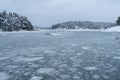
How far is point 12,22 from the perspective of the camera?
76.0m

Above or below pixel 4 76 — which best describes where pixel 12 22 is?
above

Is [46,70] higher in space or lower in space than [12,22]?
lower

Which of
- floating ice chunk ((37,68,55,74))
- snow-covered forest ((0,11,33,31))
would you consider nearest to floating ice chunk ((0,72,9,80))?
floating ice chunk ((37,68,55,74))

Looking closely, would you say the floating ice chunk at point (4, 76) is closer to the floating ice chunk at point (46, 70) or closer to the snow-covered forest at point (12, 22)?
the floating ice chunk at point (46, 70)

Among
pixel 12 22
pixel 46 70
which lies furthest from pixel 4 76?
pixel 12 22

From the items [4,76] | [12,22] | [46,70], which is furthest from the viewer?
[12,22]

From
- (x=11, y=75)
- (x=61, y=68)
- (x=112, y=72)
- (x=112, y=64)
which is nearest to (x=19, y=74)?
(x=11, y=75)

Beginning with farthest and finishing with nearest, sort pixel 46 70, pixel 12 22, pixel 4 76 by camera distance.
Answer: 1. pixel 12 22
2. pixel 46 70
3. pixel 4 76

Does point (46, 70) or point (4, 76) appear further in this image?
point (46, 70)

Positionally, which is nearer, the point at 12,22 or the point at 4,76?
the point at 4,76

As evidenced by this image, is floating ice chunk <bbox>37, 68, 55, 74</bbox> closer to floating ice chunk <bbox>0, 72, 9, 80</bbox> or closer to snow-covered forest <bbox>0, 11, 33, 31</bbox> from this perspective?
floating ice chunk <bbox>0, 72, 9, 80</bbox>

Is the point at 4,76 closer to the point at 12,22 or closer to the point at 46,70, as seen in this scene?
the point at 46,70

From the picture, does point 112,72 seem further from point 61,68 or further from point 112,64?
point 61,68

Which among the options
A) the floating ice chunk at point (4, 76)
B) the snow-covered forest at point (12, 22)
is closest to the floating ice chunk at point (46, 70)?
the floating ice chunk at point (4, 76)
